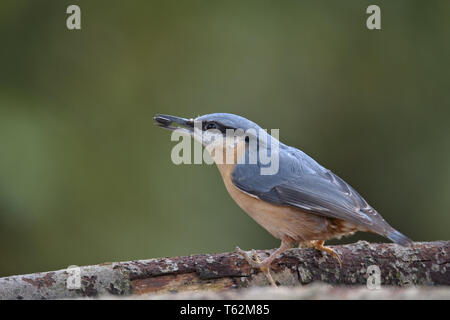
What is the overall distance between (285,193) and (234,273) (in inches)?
24.9

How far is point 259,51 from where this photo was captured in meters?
4.95

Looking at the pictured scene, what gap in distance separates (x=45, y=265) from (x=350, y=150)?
2672 mm

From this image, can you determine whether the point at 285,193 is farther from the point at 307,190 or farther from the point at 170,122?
the point at 170,122

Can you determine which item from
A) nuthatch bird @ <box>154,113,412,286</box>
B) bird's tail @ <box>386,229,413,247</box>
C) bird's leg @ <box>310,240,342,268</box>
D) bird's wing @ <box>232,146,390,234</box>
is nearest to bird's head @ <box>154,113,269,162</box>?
nuthatch bird @ <box>154,113,412,286</box>

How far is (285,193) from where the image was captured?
3086 millimetres

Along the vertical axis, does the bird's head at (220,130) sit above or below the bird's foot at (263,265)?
above

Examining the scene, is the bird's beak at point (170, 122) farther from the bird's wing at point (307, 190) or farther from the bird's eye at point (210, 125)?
the bird's wing at point (307, 190)

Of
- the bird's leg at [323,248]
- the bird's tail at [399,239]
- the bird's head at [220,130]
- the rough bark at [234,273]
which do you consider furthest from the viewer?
the bird's head at [220,130]

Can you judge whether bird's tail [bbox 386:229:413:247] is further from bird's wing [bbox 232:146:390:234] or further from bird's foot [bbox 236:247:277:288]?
bird's foot [bbox 236:247:277:288]

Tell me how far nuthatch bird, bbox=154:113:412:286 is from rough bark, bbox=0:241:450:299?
86mm

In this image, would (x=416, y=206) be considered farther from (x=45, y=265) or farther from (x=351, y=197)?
(x=45, y=265)

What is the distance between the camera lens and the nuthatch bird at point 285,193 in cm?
294

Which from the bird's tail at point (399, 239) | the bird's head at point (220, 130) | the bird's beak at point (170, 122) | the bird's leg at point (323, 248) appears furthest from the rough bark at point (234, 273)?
the bird's beak at point (170, 122)
